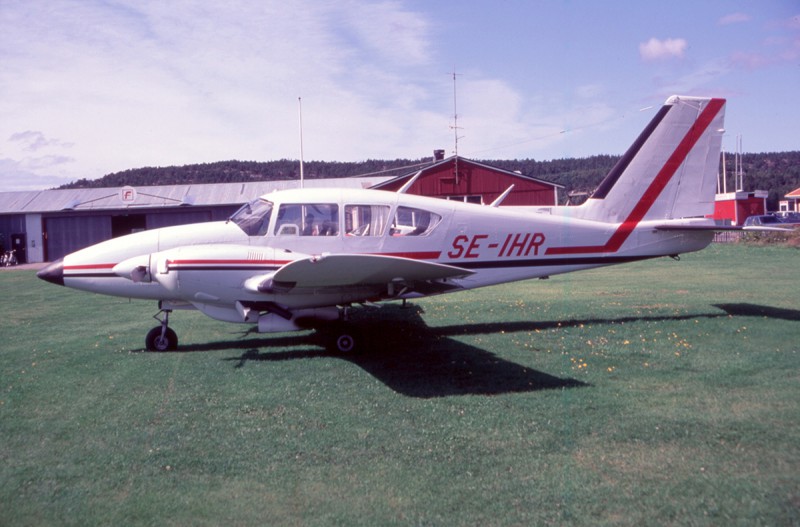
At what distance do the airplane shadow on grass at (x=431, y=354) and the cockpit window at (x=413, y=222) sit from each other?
1.71m

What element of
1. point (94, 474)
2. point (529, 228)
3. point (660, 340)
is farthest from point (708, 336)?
point (94, 474)

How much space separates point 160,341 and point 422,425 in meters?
5.29

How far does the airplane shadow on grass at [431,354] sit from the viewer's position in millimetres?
6754

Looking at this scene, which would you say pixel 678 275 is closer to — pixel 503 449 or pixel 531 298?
pixel 531 298

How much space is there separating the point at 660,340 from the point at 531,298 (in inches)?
205

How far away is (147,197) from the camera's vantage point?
43.1 meters

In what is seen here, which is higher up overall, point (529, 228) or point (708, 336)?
point (529, 228)

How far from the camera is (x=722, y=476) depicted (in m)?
4.19

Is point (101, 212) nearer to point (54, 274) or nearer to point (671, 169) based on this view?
point (54, 274)

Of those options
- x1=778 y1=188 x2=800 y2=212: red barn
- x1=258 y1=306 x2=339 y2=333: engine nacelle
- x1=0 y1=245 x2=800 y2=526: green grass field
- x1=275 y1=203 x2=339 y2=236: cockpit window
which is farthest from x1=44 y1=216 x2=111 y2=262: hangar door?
x1=778 y1=188 x2=800 y2=212: red barn

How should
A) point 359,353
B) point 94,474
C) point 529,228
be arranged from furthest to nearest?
point 529,228 < point 359,353 < point 94,474

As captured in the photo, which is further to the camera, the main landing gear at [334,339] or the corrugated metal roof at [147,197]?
the corrugated metal roof at [147,197]

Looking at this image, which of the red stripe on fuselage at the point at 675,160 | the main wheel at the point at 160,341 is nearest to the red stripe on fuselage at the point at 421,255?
the main wheel at the point at 160,341

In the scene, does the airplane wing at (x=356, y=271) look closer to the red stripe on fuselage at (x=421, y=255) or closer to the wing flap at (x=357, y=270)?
the wing flap at (x=357, y=270)
